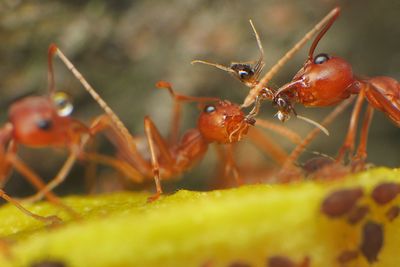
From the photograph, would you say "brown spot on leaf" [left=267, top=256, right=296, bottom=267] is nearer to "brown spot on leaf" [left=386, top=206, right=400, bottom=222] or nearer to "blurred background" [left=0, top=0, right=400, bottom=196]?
"brown spot on leaf" [left=386, top=206, right=400, bottom=222]

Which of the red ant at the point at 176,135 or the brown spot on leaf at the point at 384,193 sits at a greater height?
the red ant at the point at 176,135

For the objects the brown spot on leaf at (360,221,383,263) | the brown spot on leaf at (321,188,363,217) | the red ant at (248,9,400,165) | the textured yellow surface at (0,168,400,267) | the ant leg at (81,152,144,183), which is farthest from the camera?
the ant leg at (81,152,144,183)

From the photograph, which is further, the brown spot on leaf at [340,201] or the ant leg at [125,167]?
the ant leg at [125,167]

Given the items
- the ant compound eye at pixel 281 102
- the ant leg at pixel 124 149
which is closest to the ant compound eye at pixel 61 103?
the ant leg at pixel 124 149

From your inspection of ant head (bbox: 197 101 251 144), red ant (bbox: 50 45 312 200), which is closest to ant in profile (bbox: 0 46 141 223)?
red ant (bbox: 50 45 312 200)

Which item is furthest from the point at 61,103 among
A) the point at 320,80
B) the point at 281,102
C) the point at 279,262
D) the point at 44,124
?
the point at 279,262

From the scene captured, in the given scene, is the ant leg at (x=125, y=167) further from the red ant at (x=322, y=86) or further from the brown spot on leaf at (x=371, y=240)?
the brown spot on leaf at (x=371, y=240)

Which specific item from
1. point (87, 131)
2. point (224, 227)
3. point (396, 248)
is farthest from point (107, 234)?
point (87, 131)
